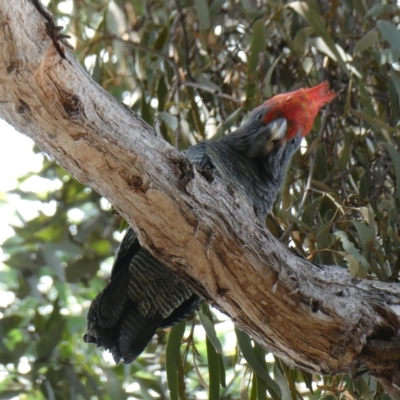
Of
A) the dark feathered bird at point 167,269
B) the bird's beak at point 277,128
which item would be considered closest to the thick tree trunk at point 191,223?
the dark feathered bird at point 167,269

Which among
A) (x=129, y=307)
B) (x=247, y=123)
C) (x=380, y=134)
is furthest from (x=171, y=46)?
(x=129, y=307)

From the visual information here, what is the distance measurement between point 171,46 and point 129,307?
3.00ft

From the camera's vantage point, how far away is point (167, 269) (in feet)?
5.97

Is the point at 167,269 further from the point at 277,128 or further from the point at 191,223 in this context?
the point at 191,223

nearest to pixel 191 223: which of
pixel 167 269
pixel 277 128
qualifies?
pixel 167 269

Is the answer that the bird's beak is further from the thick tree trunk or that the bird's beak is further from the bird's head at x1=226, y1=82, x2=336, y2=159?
the thick tree trunk

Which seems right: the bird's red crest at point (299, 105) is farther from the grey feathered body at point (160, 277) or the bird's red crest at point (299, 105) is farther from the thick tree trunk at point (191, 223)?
the thick tree trunk at point (191, 223)

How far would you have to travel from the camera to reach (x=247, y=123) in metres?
2.04

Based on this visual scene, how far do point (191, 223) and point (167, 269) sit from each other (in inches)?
25.4

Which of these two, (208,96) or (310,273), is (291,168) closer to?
(208,96)

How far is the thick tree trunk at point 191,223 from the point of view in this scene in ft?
3.42

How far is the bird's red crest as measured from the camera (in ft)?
6.37

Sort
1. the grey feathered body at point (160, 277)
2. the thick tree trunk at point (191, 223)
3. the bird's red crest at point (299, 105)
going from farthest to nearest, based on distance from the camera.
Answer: the bird's red crest at point (299, 105) → the grey feathered body at point (160, 277) → the thick tree trunk at point (191, 223)

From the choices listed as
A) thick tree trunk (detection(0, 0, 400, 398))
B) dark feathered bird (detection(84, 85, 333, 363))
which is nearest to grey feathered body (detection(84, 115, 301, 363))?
dark feathered bird (detection(84, 85, 333, 363))
